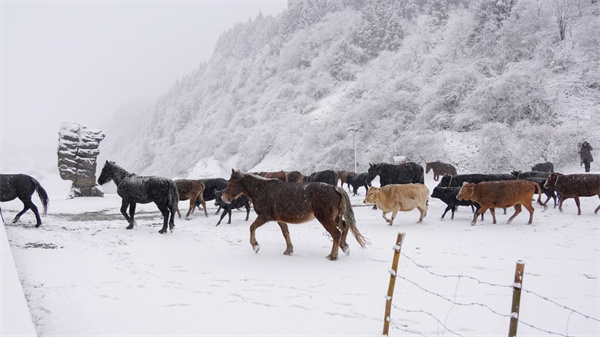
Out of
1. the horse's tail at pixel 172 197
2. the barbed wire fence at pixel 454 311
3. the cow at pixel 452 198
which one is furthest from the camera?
the cow at pixel 452 198

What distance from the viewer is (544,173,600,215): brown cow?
10.1 metres

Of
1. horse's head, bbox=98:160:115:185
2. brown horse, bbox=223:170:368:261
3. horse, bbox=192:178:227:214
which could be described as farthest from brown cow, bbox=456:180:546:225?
horse's head, bbox=98:160:115:185

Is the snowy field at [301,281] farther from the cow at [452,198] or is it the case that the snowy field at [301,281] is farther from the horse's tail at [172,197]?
the cow at [452,198]

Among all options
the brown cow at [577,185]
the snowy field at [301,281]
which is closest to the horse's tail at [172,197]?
the snowy field at [301,281]

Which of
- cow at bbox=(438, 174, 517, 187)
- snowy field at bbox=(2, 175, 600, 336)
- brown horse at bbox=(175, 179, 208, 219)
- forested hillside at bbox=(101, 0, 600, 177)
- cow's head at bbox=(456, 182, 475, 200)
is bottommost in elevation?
snowy field at bbox=(2, 175, 600, 336)

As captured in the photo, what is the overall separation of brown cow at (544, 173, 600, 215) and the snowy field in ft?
4.44

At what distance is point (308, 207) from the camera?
6.65 metres

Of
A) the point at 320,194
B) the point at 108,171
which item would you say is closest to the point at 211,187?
the point at 108,171

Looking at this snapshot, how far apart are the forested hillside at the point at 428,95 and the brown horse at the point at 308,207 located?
2225cm

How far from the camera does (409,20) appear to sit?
71.3 m

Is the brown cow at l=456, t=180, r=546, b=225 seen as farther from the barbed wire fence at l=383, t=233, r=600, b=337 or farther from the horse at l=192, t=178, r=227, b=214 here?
the horse at l=192, t=178, r=227, b=214

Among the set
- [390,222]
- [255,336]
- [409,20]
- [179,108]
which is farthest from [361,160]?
[179,108]

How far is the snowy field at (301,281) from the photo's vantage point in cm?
378

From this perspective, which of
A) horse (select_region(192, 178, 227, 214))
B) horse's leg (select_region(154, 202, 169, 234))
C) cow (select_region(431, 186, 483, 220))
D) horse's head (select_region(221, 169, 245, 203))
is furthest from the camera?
horse (select_region(192, 178, 227, 214))
